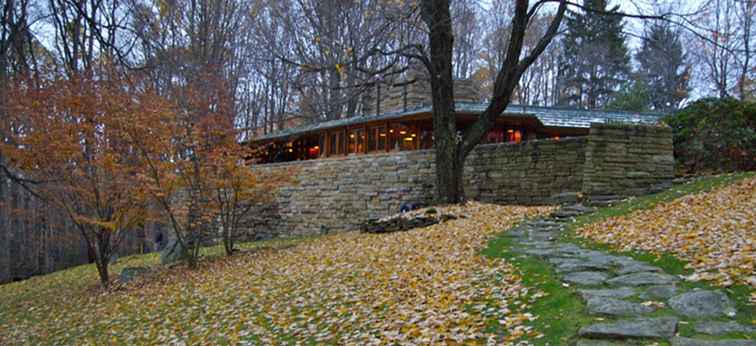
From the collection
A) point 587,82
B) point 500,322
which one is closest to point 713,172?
point 500,322

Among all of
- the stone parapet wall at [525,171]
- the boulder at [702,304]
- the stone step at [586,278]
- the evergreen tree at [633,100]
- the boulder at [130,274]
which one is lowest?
the boulder at [130,274]

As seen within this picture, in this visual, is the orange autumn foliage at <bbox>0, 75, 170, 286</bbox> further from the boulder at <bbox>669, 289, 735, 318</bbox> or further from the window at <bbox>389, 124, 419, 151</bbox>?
the boulder at <bbox>669, 289, 735, 318</bbox>

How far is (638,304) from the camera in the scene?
11.3ft

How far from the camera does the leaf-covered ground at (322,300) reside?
422cm

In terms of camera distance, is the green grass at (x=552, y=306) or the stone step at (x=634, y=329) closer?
the stone step at (x=634, y=329)

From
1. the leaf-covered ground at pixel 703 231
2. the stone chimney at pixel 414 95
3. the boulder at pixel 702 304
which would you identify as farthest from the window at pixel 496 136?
the boulder at pixel 702 304

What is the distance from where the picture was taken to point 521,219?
923 cm

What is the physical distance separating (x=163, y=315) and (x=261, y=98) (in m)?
23.0

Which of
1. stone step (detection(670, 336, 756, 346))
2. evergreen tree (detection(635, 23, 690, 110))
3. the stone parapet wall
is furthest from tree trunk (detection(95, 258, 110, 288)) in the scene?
evergreen tree (detection(635, 23, 690, 110))

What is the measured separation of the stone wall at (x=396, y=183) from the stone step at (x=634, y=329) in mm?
8752

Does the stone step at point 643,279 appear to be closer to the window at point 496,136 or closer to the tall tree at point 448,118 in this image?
the tall tree at point 448,118

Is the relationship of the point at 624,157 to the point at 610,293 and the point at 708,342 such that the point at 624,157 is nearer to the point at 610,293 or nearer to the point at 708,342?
the point at 610,293

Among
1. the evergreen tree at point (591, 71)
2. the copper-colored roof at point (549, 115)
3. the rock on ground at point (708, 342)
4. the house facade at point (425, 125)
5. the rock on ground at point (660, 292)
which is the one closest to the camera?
the rock on ground at point (708, 342)

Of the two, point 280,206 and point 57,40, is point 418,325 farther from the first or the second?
point 57,40
